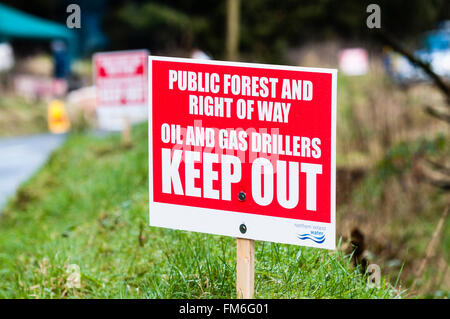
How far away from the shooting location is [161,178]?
362cm

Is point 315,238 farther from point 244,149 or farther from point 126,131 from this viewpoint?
point 126,131

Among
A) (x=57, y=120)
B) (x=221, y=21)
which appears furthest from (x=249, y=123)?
(x=221, y=21)

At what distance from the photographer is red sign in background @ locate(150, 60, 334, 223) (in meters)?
3.24

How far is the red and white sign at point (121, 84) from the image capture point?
11.0 metres

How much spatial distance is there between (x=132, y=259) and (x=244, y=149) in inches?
68.1

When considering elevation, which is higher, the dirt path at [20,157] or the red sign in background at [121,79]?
the red sign in background at [121,79]

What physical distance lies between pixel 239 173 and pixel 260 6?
89.4 ft

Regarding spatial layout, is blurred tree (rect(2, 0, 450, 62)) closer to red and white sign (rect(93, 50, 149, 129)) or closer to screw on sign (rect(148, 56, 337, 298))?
red and white sign (rect(93, 50, 149, 129))

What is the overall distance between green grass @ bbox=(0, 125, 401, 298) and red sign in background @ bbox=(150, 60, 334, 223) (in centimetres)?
56

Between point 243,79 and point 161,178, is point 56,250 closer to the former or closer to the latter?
point 161,178

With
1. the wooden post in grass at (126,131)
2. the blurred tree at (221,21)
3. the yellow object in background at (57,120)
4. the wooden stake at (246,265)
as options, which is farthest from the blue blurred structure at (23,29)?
the wooden stake at (246,265)

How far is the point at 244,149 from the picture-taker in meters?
3.38

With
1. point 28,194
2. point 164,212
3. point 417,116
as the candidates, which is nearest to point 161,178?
point 164,212

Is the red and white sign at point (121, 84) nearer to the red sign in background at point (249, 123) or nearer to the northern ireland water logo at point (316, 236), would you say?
the red sign in background at point (249, 123)
